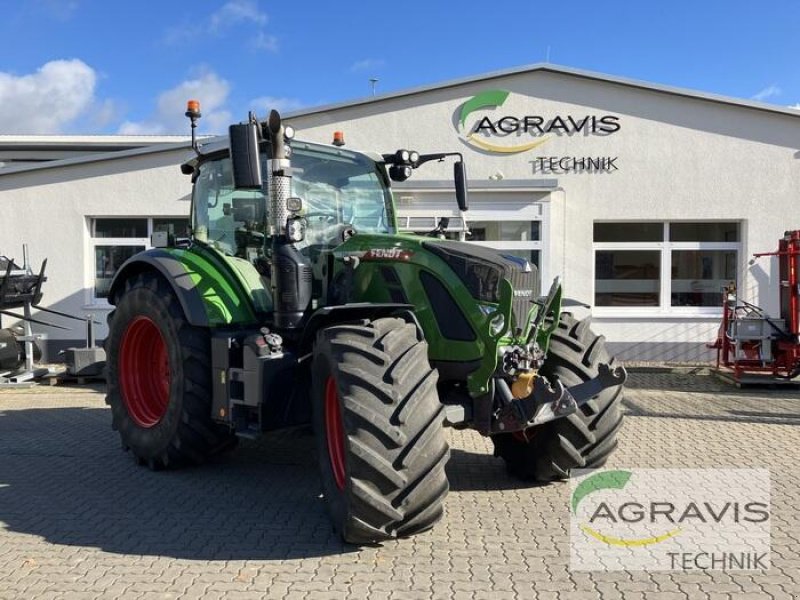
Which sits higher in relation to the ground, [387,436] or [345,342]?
[345,342]

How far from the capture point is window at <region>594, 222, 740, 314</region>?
12.2 meters

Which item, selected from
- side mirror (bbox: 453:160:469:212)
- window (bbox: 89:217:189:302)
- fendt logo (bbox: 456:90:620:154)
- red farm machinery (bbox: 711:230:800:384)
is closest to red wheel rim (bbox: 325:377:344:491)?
side mirror (bbox: 453:160:469:212)

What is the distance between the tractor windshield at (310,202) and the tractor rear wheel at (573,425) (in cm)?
174

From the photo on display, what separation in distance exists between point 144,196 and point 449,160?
517cm

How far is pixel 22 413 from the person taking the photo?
826 centimetres

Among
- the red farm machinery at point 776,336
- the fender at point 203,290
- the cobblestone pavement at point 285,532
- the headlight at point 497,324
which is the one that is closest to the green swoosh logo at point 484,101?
the red farm machinery at point 776,336

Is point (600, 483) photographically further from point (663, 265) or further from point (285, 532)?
point (663, 265)

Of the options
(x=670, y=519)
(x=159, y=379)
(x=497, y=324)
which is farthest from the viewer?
(x=159, y=379)

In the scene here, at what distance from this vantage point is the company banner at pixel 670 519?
395 cm

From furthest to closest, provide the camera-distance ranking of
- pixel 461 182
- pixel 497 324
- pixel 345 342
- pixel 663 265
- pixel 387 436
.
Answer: pixel 663 265, pixel 461 182, pixel 497 324, pixel 345 342, pixel 387 436

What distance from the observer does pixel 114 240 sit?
40.4 feet

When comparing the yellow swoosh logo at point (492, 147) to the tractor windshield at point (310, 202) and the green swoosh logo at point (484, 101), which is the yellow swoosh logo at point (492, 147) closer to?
the green swoosh logo at point (484, 101)

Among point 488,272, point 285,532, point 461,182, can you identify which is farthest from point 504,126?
point 285,532

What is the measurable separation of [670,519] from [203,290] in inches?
141
